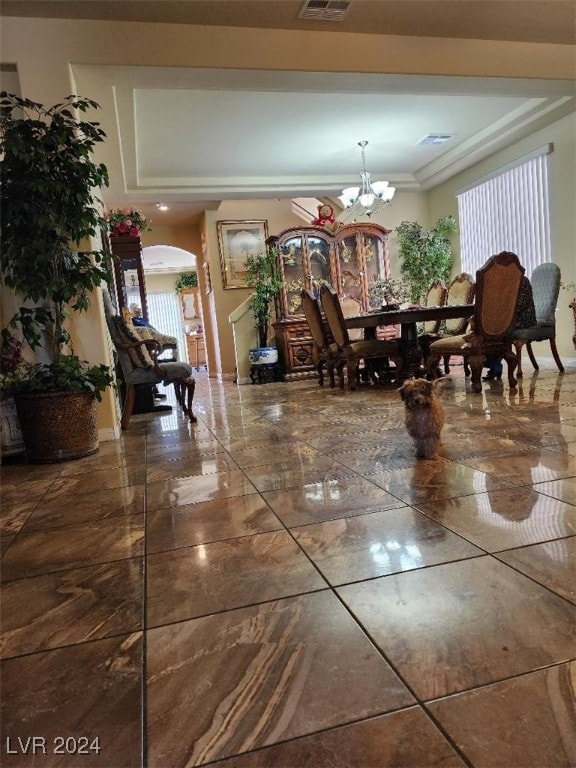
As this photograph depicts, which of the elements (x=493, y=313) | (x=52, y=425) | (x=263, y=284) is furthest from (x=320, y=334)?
(x=52, y=425)

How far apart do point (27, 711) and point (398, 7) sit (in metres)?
4.39

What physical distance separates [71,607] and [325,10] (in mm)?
3982

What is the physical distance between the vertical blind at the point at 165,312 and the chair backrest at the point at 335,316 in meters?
10.3

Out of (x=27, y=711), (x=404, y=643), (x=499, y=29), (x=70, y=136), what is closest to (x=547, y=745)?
(x=404, y=643)

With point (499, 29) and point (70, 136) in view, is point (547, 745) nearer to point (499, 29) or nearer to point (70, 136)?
point (70, 136)

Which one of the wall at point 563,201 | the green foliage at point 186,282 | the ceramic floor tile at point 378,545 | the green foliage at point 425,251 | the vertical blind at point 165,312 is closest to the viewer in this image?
the ceramic floor tile at point 378,545

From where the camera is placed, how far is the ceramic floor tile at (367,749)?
70 centimetres

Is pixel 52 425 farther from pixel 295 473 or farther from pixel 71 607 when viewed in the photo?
pixel 71 607

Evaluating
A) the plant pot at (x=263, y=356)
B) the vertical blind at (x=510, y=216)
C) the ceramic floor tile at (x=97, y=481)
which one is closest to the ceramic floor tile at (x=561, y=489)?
the ceramic floor tile at (x=97, y=481)

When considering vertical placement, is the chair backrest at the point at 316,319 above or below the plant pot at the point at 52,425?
above

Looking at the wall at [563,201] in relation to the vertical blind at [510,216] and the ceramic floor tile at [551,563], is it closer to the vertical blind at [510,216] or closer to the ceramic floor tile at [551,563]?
the vertical blind at [510,216]

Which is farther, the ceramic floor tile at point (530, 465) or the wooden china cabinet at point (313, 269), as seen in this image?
the wooden china cabinet at point (313, 269)

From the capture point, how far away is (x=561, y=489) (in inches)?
67.3

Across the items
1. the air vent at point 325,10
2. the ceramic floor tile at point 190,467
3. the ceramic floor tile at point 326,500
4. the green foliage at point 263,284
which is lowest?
the ceramic floor tile at point 190,467
